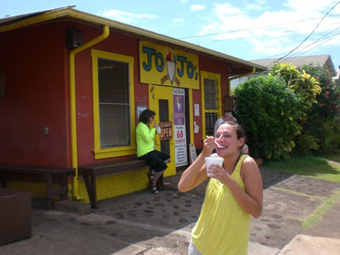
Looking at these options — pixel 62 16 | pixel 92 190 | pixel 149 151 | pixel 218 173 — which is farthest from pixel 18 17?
pixel 218 173

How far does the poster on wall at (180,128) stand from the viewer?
870 cm

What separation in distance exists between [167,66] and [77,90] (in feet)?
9.18

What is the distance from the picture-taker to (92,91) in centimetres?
638

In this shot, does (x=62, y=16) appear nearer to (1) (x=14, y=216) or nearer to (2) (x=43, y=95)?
(2) (x=43, y=95)

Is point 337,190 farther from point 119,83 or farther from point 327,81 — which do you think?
point 327,81

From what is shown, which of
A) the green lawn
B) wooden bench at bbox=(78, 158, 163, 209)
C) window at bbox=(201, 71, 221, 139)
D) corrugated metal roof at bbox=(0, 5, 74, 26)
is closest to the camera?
corrugated metal roof at bbox=(0, 5, 74, 26)

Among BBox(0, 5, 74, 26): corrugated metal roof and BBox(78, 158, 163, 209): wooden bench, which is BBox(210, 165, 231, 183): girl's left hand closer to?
BBox(0, 5, 74, 26): corrugated metal roof

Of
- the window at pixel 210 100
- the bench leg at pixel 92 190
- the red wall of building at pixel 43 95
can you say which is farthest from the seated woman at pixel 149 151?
the window at pixel 210 100

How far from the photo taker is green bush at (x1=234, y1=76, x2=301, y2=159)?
427 inches

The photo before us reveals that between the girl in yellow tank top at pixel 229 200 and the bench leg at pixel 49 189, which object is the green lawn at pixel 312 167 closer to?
the bench leg at pixel 49 189

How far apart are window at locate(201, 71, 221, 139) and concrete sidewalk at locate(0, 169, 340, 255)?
2.97 metres

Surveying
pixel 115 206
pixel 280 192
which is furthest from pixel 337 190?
pixel 115 206

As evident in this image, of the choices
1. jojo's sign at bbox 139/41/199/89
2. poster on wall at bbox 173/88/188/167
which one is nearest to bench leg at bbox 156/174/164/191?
poster on wall at bbox 173/88/188/167

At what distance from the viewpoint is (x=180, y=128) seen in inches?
350
